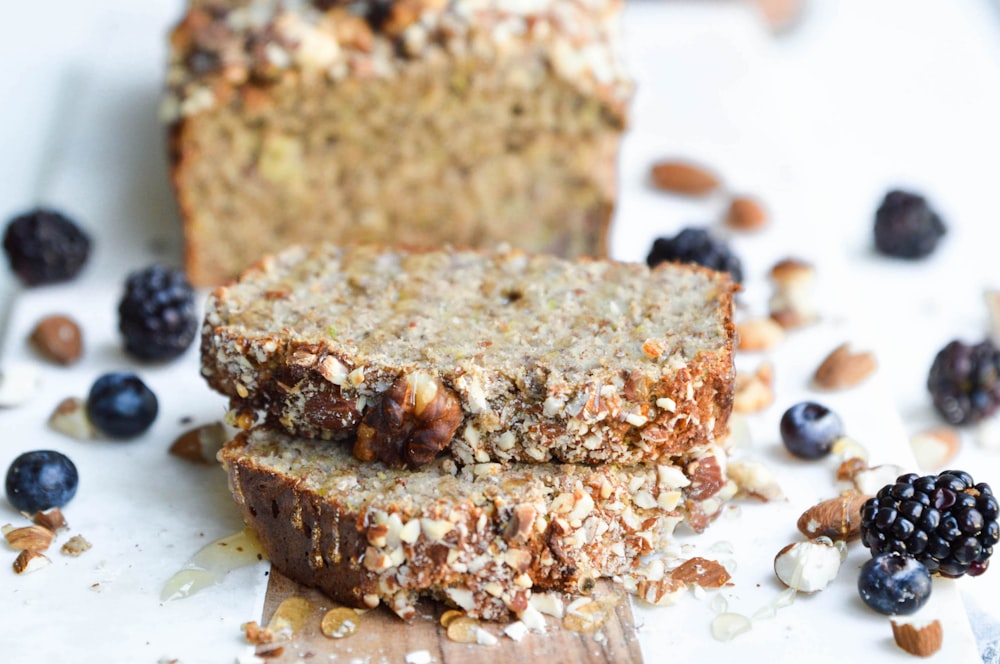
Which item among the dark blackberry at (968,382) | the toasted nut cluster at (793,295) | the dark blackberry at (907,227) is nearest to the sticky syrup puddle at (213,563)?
the toasted nut cluster at (793,295)

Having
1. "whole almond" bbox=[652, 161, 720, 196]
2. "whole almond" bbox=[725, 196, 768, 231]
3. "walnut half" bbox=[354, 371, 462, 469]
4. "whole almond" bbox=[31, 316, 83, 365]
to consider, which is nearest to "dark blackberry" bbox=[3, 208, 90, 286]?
"whole almond" bbox=[31, 316, 83, 365]

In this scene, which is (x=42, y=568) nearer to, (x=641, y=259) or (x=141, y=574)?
(x=141, y=574)

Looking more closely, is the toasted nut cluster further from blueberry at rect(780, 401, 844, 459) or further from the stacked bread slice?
the stacked bread slice

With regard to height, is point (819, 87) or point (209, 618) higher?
point (819, 87)

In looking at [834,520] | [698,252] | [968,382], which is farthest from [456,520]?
[968,382]

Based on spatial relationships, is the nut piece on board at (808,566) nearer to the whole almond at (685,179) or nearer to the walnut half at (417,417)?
the walnut half at (417,417)

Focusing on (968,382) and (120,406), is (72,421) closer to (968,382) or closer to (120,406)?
(120,406)

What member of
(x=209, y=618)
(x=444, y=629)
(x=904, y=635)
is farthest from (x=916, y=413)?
(x=209, y=618)
